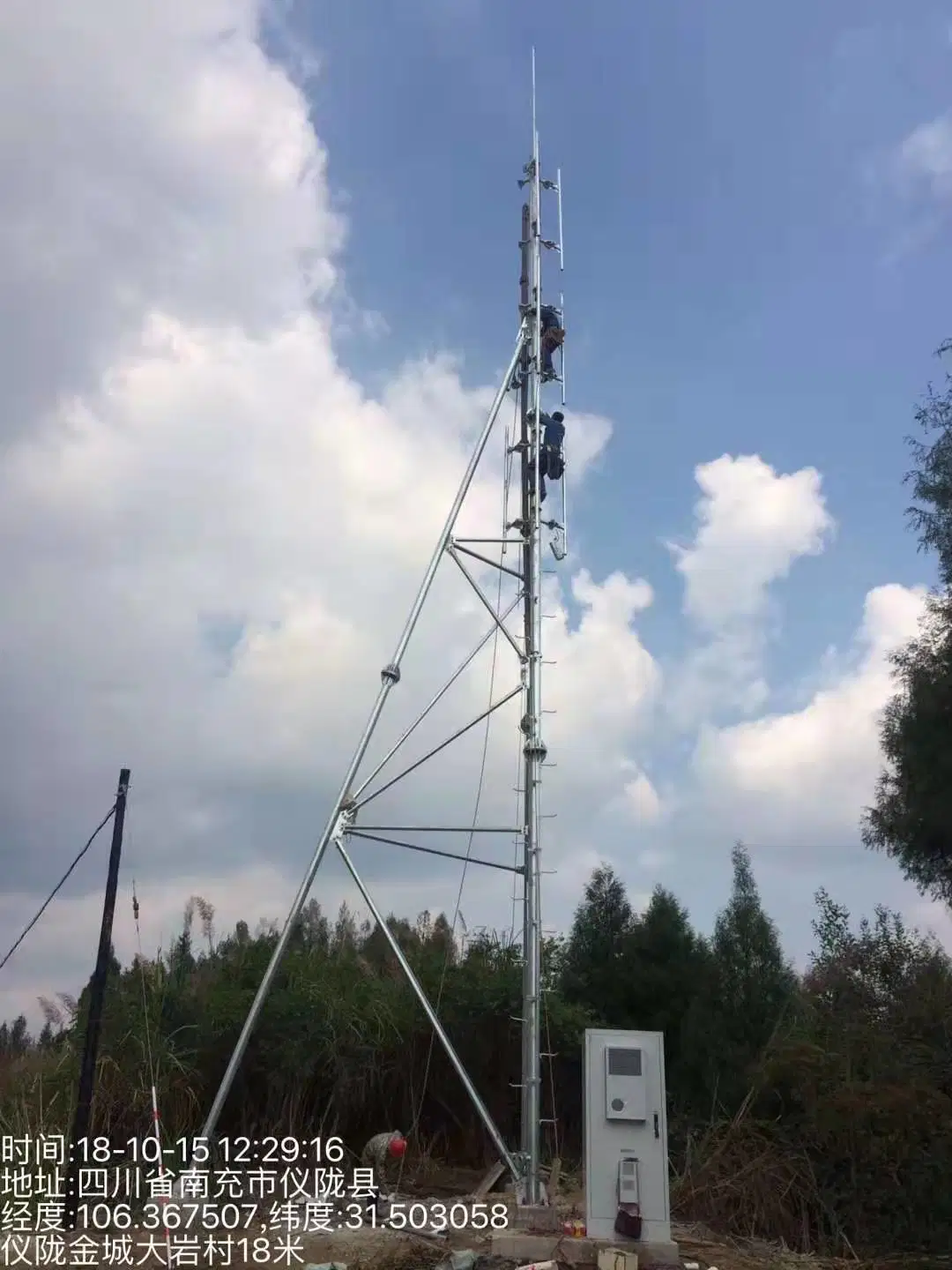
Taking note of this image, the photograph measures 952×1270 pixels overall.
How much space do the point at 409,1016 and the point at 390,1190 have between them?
2893 millimetres

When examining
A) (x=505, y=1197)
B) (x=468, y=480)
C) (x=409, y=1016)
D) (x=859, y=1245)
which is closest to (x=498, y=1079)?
(x=409, y=1016)

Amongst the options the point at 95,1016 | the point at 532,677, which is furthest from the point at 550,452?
the point at 95,1016

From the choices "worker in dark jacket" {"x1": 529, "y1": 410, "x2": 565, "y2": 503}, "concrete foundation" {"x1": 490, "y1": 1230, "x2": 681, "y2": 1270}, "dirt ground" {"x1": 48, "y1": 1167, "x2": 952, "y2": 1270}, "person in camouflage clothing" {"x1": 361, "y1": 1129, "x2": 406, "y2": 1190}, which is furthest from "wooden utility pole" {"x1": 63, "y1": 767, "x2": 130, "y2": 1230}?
"worker in dark jacket" {"x1": 529, "y1": 410, "x2": 565, "y2": 503}

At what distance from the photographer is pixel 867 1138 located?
37.4 feet

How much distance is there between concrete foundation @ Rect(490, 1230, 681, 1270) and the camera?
876 centimetres

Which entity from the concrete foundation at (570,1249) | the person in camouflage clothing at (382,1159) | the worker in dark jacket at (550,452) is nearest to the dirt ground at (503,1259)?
the concrete foundation at (570,1249)

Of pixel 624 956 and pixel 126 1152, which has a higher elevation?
pixel 624 956

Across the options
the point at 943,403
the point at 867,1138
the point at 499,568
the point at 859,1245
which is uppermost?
the point at 943,403

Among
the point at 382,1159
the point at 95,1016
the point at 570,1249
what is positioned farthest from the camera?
the point at 382,1159

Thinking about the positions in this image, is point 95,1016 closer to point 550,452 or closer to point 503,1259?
point 503,1259

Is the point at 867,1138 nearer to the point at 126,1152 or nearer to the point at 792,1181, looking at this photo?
the point at 792,1181

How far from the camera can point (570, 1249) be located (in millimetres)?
8828

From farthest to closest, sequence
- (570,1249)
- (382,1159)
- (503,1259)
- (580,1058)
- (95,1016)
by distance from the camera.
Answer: (580,1058), (382,1159), (95,1016), (570,1249), (503,1259)

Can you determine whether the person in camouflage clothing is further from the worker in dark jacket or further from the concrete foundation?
the worker in dark jacket
